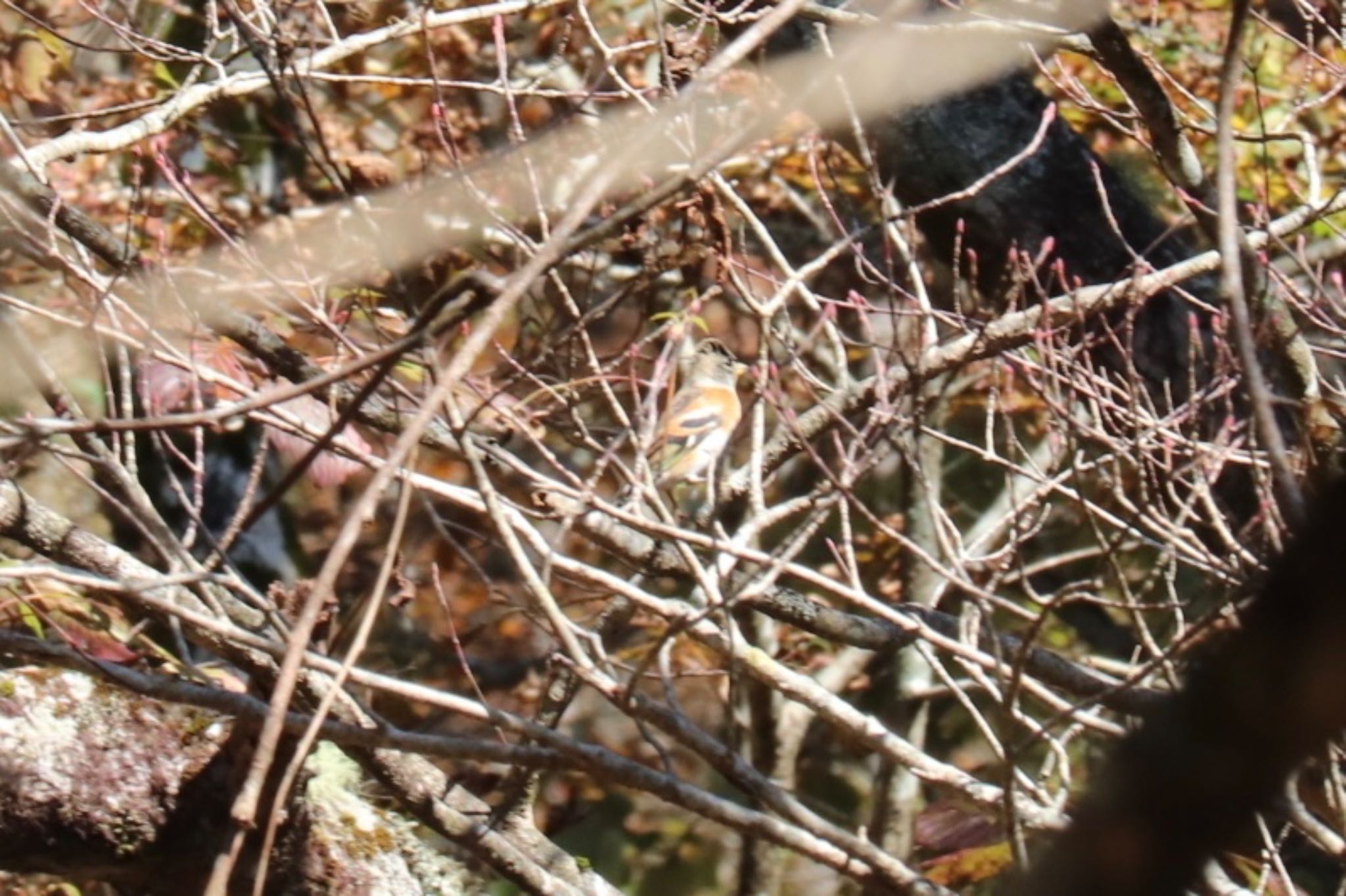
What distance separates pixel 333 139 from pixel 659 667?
370 centimetres

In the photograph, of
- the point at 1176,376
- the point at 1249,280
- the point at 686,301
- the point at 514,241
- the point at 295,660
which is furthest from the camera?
the point at 686,301

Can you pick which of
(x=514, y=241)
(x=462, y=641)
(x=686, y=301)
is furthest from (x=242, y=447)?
(x=514, y=241)

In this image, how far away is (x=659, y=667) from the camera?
95.0 inches

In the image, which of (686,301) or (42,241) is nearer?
(42,241)

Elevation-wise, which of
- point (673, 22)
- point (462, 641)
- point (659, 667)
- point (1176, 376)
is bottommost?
point (462, 641)

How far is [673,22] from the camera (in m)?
5.24

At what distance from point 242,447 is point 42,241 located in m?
3.21

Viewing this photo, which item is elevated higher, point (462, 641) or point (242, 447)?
point (242, 447)

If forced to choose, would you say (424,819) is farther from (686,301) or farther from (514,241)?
(686,301)

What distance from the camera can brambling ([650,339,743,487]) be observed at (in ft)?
14.2

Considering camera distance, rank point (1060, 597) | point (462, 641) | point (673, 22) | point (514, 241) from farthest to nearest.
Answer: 1. point (462, 641)
2. point (673, 22)
3. point (514, 241)
4. point (1060, 597)

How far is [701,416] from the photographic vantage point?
452cm

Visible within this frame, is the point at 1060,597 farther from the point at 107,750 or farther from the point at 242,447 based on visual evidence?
the point at 242,447

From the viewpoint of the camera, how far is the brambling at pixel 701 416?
14.2 ft
